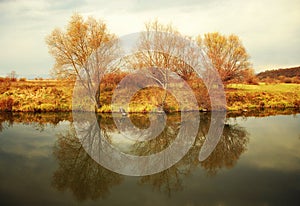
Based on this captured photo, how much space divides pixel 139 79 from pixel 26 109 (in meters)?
9.92

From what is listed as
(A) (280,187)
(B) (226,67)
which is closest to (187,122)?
(A) (280,187)

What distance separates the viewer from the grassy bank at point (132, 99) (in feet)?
67.1

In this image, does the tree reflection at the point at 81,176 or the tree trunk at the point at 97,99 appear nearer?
the tree reflection at the point at 81,176

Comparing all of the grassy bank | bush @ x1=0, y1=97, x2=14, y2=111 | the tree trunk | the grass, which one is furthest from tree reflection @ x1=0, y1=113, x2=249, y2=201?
the grass

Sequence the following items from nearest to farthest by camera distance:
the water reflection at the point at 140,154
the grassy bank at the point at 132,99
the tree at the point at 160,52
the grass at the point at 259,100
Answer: the water reflection at the point at 140,154, the tree at the point at 160,52, the grassy bank at the point at 132,99, the grass at the point at 259,100

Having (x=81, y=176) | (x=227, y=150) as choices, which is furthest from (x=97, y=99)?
(x=81, y=176)

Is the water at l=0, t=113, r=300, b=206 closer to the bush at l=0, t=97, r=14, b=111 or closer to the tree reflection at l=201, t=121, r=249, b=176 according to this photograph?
the tree reflection at l=201, t=121, r=249, b=176

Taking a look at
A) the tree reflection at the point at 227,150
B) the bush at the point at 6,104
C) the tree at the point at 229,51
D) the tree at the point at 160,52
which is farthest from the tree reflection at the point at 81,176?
the tree at the point at 229,51

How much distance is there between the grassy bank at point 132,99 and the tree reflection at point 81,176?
33.4 feet

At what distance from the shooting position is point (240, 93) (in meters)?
25.2

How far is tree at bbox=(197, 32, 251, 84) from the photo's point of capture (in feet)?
88.1

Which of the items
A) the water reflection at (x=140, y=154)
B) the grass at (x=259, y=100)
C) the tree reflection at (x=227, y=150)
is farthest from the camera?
the grass at (x=259, y=100)

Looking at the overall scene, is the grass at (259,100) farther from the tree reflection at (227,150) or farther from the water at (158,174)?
the water at (158,174)

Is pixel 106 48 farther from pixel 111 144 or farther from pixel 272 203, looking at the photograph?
pixel 272 203
